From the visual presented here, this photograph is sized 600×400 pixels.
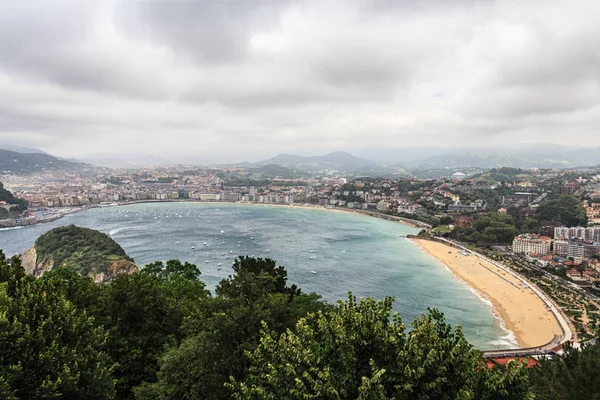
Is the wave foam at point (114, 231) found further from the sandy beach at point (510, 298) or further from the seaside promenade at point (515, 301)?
the sandy beach at point (510, 298)

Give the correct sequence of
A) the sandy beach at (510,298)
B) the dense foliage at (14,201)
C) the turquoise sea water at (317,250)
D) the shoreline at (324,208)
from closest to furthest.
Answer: the sandy beach at (510,298)
the turquoise sea water at (317,250)
the shoreline at (324,208)
the dense foliage at (14,201)

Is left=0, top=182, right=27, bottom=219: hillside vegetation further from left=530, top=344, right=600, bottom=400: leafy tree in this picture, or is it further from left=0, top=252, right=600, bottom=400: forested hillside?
left=530, top=344, right=600, bottom=400: leafy tree

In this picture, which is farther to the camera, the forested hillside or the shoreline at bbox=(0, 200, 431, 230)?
the shoreline at bbox=(0, 200, 431, 230)

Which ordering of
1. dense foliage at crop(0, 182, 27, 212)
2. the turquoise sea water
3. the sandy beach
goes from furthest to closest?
dense foliage at crop(0, 182, 27, 212) < the turquoise sea water < the sandy beach

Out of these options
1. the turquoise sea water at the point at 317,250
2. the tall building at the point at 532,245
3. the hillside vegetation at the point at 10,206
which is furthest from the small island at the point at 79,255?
the tall building at the point at 532,245

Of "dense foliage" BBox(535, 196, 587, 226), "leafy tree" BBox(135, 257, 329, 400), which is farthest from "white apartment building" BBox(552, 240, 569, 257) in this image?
"leafy tree" BBox(135, 257, 329, 400)

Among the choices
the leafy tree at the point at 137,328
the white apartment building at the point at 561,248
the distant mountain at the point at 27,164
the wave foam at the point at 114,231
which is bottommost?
the wave foam at the point at 114,231

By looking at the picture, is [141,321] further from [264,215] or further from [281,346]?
[264,215]
